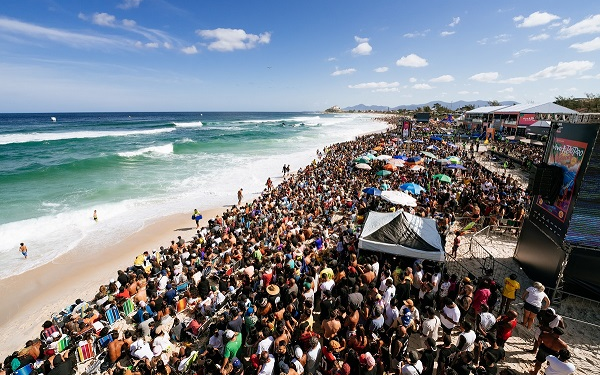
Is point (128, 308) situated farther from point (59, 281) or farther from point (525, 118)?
point (525, 118)

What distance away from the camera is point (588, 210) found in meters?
6.96

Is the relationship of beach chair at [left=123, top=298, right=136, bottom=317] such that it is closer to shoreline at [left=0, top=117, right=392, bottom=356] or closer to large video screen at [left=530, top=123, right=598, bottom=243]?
shoreline at [left=0, top=117, right=392, bottom=356]

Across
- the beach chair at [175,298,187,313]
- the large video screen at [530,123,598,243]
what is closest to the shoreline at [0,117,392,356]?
the beach chair at [175,298,187,313]

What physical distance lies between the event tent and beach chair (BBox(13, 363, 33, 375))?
8.14 metres

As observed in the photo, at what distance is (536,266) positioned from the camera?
841 cm

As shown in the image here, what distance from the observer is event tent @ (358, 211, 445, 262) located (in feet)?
25.5

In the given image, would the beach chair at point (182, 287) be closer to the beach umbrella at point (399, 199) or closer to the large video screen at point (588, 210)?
the beach umbrella at point (399, 199)

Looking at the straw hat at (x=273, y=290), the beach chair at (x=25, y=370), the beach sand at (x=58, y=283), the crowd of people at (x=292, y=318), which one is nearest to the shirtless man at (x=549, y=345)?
the crowd of people at (x=292, y=318)

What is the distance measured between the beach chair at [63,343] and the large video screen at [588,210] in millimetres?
12542

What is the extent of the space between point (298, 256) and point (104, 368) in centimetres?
553

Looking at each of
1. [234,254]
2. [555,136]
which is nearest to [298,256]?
[234,254]

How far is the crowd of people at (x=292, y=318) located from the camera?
513 cm

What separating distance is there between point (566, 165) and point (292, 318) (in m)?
8.12

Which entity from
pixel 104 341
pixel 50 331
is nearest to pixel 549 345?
pixel 104 341
